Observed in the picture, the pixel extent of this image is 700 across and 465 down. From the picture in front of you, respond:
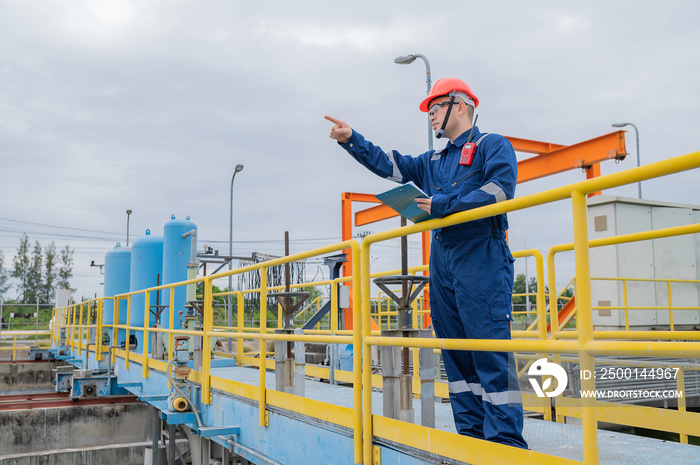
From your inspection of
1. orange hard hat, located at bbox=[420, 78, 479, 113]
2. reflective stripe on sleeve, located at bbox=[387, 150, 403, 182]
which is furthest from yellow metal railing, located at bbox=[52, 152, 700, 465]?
orange hard hat, located at bbox=[420, 78, 479, 113]

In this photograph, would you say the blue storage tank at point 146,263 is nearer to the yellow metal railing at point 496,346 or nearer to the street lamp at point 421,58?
the street lamp at point 421,58

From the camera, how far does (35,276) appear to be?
5338 cm

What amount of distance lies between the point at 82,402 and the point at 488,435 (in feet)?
33.0

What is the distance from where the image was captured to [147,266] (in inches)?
472

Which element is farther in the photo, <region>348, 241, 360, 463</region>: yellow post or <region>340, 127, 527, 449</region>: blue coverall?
<region>348, 241, 360, 463</region>: yellow post

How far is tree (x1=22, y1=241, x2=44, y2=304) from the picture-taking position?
172 feet

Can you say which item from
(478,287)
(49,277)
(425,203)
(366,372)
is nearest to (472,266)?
(478,287)

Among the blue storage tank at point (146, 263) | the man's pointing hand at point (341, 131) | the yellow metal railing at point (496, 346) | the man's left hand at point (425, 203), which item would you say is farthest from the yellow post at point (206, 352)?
the blue storage tank at point (146, 263)

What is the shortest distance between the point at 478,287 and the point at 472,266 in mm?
101

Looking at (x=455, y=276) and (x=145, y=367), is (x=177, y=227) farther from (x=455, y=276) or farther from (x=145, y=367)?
(x=455, y=276)

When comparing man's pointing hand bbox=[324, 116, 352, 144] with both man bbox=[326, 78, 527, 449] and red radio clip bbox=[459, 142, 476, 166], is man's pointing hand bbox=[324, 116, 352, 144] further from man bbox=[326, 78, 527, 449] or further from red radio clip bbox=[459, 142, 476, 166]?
red radio clip bbox=[459, 142, 476, 166]

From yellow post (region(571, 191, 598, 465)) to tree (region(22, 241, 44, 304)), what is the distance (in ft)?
189

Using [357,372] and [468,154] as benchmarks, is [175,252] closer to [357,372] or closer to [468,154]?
[357,372]

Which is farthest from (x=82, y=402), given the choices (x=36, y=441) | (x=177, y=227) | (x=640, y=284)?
(x=640, y=284)
